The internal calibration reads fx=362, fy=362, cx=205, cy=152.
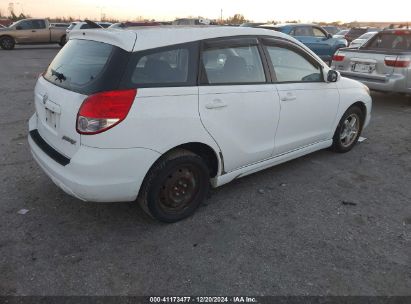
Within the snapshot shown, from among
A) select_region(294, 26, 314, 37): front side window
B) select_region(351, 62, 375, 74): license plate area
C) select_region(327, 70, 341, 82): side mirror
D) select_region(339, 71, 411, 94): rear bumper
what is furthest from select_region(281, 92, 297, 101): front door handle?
select_region(294, 26, 314, 37): front side window

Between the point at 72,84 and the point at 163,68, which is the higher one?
the point at 163,68

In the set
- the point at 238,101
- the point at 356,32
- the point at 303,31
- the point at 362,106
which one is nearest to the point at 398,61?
the point at 362,106

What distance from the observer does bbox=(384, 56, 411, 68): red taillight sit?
7.05 meters

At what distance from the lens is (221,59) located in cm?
331

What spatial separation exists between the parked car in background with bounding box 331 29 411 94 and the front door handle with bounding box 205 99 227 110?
536cm

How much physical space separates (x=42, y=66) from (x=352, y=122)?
41.8 ft

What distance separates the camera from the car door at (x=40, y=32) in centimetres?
2134

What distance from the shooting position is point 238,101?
10.9 feet

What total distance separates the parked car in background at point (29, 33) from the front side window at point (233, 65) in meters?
21.3

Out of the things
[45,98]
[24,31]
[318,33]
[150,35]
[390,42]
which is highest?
[150,35]

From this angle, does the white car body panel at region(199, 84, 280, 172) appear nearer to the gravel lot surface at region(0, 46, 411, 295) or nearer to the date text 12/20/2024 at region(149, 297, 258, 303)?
the gravel lot surface at region(0, 46, 411, 295)

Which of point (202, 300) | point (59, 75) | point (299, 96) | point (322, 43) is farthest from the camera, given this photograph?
point (322, 43)

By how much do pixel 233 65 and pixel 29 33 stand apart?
21579mm

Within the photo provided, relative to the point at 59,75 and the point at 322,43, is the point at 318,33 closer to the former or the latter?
the point at 322,43
